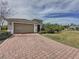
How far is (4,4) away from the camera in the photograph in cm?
4012

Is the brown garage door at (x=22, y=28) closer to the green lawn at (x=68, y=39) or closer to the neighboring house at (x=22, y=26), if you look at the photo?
the neighboring house at (x=22, y=26)

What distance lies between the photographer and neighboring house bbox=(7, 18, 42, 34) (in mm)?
33156

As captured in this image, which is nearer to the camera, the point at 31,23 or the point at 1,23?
the point at 31,23

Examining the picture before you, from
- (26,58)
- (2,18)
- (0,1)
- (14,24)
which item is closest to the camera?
(26,58)

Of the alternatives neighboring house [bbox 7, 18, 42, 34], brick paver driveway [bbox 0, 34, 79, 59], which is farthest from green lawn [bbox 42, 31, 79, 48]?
neighboring house [bbox 7, 18, 42, 34]

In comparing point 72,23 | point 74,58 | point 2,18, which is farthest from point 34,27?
point 72,23

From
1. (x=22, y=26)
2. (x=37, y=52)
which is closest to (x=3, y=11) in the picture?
(x=22, y=26)

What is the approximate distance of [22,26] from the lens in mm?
35406

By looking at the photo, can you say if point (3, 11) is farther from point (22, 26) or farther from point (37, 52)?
point (37, 52)

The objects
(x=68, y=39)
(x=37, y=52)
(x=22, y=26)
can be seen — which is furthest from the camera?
(x=22, y=26)

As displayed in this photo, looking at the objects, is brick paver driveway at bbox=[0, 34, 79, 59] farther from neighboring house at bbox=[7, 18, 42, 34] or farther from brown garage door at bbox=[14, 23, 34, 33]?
brown garage door at bbox=[14, 23, 34, 33]

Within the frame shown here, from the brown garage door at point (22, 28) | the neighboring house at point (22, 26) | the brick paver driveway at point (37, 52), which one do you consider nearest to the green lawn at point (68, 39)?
the brick paver driveway at point (37, 52)

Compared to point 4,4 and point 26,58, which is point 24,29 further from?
point 26,58

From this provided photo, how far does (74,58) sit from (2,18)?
36.1m
